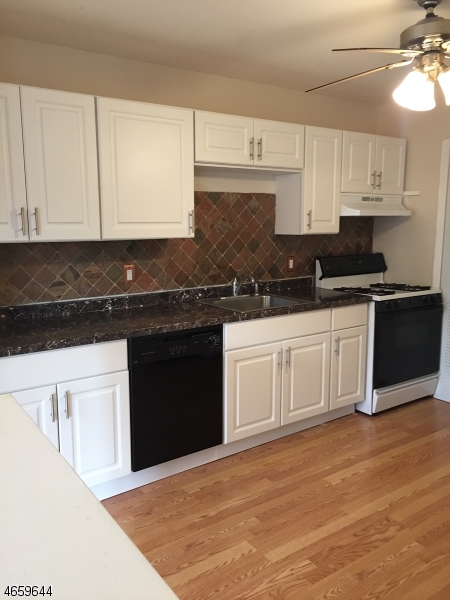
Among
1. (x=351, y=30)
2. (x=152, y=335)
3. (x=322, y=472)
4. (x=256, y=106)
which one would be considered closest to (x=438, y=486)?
(x=322, y=472)

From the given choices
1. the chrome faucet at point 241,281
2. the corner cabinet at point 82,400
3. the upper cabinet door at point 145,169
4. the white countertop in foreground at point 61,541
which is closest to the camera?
the white countertop in foreground at point 61,541

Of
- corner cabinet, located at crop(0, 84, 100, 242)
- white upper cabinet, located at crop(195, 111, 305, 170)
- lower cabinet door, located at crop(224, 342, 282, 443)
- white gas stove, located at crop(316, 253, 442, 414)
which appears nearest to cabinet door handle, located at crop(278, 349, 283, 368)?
lower cabinet door, located at crop(224, 342, 282, 443)

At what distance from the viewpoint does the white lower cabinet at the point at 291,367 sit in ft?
9.44

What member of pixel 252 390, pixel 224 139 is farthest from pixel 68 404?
pixel 224 139

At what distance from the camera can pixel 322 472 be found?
2797 mm

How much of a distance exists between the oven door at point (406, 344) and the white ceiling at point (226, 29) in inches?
69.1

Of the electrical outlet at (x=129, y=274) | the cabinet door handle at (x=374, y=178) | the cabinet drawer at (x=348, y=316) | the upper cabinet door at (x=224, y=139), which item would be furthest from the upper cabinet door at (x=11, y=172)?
the cabinet door handle at (x=374, y=178)

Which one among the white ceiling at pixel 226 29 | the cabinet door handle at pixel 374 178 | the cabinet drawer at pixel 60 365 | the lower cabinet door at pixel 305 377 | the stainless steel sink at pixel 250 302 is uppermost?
the white ceiling at pixel 226 29

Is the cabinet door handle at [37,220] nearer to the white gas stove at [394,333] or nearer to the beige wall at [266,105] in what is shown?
the beige wall at [266,105]

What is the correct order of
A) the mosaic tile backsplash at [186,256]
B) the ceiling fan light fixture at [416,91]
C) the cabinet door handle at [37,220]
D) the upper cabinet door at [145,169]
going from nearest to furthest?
the ceiling fan light fixture at [416,91], the cabinet door handle at [37,220], the upper cabinet door at [145,169], the mosaic tile backsplash at [186,256]

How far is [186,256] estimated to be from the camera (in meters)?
3.27

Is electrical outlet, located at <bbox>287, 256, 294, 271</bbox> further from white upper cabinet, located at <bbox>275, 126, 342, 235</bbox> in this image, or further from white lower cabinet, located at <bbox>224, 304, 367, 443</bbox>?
white lower cabinet, located at <bbox>224, 304, 367, 443</bbox>

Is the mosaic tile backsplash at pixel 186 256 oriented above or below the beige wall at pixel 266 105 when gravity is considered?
below

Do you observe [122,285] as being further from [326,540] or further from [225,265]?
[326,540]
